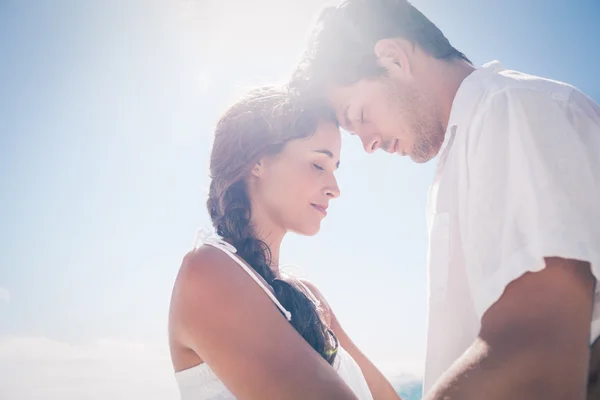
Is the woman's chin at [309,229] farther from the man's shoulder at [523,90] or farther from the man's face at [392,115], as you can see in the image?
the man's shoulder at [523,90]

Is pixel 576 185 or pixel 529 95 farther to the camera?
pixel 529 95

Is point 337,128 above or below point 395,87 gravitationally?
above

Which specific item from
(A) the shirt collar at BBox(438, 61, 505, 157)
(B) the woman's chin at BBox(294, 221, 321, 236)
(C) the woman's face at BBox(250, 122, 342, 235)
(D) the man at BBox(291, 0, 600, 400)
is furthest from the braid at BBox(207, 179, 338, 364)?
(A) the shirt collar at BBox(438, 61, 505, 157)

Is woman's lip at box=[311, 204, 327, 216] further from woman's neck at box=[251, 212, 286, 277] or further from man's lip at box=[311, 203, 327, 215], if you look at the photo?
woman's neck at box=[251, 212, 286, 277]

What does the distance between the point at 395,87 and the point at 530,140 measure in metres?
A: 1.37

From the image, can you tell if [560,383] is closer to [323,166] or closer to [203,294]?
[203,294]

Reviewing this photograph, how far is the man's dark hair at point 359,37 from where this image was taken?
9.16 ft

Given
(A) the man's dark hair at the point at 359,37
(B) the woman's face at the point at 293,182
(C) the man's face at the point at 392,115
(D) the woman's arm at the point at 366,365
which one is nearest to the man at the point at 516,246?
(C) the man's face at the point at 392,115

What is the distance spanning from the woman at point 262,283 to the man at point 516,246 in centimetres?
79

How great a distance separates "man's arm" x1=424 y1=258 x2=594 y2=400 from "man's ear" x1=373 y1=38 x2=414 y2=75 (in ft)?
5.64

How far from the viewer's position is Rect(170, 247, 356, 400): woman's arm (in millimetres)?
2184

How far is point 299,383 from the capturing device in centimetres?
215

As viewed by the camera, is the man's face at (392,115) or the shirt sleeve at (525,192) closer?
the shirt sleeve at (525,192)

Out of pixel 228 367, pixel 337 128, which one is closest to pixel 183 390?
pixel 228 367
